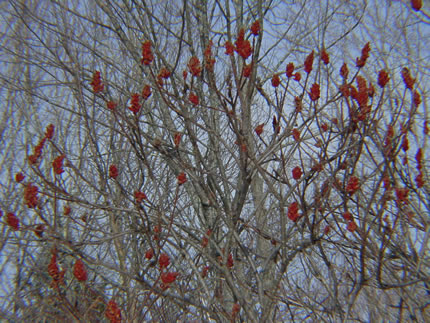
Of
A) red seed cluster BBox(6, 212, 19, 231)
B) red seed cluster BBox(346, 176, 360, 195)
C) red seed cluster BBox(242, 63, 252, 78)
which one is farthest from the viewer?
red seed cluster BBox(6, 212, 19, 231)

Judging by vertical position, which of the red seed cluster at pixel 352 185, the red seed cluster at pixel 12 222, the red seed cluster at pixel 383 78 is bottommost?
the red seed cluster at pixel 12 222

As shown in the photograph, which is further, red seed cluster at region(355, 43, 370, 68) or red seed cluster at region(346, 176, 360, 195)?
red seed cluster at region(355, 43, 370, 68)

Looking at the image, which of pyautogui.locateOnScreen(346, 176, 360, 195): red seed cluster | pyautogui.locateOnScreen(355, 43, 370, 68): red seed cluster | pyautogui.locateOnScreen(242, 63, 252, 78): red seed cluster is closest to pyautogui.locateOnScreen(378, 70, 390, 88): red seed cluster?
pyautogui.locateOnScreen(355, 43, 370, 68): red seed cluster

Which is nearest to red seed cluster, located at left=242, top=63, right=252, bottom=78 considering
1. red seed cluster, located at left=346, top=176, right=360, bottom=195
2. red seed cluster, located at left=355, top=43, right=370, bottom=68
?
red seed cluster, located at left=355, top=43, right=370, bottom=68

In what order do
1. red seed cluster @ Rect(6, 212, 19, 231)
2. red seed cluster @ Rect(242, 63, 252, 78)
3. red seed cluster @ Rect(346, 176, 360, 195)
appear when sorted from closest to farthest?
red seed cluster @ Rect(346, 176, 360, 195) < red seed cluster @ Rect(242, 63, 252, 78) < red seed cluster @ Rect(6, 212, 19, 231)

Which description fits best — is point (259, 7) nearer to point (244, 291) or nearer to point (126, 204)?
point (244, 291)

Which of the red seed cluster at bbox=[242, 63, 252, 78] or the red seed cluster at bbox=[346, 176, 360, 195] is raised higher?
the red seed cluster at bbox=[242, 63, 252, 78]

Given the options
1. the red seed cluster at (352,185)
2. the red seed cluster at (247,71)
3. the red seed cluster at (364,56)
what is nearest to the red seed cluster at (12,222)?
the red seed cluster at (247,71)

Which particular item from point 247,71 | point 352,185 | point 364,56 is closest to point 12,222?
point 247,71

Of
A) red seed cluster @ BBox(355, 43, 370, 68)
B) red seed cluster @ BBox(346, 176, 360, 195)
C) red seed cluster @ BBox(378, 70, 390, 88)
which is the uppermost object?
red seed cluster @ BBox(355, 43, 370, 68)

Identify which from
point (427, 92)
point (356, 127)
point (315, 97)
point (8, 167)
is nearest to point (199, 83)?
point (315, 97)

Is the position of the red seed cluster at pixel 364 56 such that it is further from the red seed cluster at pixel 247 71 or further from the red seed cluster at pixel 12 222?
the red seed cluster at pixel 12 222

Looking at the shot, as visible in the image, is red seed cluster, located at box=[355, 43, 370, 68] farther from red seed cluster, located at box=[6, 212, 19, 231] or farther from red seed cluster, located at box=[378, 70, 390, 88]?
red seed cluster, located at box=[6, 212, 19, 231]

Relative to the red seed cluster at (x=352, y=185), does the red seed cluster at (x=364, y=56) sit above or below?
above
